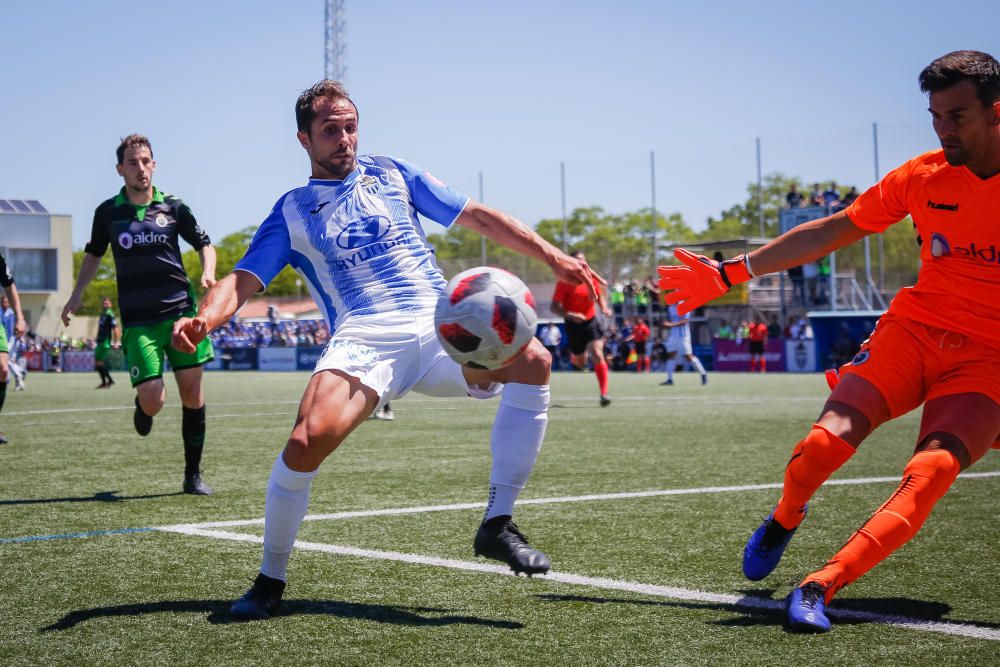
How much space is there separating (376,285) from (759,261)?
165cm

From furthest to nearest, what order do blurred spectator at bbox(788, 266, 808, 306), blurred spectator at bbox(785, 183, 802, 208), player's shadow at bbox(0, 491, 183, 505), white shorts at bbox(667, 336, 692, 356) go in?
blurred spectator at bbox(785, 183, 802, 208) → blurred spectator at bbox(788, 266, 808, 306) → white shorts at bbox(667, 336, 692, 356) → player's shadow at bbox(0, 491, 183, 505)

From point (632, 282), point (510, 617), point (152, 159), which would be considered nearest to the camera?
point (510, 617)

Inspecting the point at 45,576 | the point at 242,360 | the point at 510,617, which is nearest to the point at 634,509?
the point at 510,617

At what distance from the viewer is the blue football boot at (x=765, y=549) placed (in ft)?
14.3

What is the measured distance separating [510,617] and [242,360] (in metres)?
45.5

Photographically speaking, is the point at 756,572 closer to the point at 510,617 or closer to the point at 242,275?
the point at 510,617

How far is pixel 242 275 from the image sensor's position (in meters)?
4.67

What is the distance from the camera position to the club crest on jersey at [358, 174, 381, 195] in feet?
16.1

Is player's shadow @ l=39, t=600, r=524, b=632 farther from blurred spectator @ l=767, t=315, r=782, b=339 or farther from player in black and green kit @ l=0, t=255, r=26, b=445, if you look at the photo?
blurred spectator @ l=767, t=315, r=782, b=339

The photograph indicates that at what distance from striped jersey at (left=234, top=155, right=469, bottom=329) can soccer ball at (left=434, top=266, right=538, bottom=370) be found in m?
0.63

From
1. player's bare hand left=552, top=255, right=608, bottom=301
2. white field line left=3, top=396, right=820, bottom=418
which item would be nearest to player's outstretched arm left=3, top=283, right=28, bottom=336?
white field line left=3, top=396, right=820, bottom=418

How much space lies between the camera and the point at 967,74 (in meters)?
4.00

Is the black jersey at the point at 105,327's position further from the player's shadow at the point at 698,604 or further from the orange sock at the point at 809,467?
the orange sock at the point at 809,467

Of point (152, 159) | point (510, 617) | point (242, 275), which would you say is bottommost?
point (510, 617)
